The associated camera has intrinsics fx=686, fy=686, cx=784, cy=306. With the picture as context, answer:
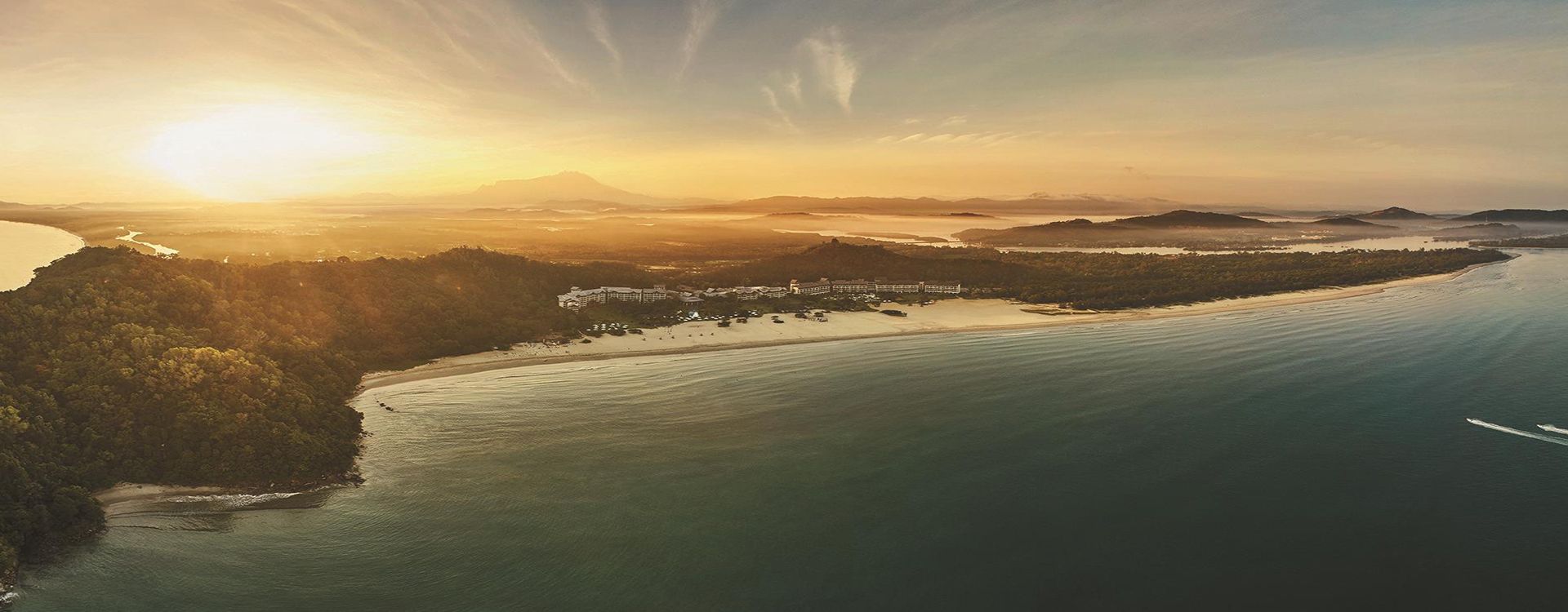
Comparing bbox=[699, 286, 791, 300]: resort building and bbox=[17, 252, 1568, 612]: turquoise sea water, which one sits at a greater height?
bbox=[699, 286, 791, 300]: resort building

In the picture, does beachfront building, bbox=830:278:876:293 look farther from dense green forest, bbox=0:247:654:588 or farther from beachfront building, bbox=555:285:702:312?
dense green forest, bbox=0:247:654:588

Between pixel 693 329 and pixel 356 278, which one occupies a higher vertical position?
pixel 356 278

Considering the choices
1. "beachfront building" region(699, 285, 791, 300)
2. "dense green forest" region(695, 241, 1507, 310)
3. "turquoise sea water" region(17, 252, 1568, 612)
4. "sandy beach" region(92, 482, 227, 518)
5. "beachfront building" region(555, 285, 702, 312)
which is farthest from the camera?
"dense green forest" region(695, 241, 1507, 310)

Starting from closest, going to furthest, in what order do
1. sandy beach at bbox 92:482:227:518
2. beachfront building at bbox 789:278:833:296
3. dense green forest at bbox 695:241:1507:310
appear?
1. sandy beach at bbox 92:482:227:518
2. dense green forest at bbox 695:241:1507:310
3. beachfront building at bbox 789:278:833:296

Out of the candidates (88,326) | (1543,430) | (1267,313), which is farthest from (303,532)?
(1267,313)

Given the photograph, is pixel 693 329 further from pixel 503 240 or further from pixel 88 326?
pixel 503 240

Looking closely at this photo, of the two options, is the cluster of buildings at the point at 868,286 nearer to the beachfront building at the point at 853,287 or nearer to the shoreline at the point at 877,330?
the beachfront building at the point at 853,287

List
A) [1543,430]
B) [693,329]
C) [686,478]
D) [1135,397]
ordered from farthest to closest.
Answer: [693,329]
[1135,397]
[1543,430]
[686,478]

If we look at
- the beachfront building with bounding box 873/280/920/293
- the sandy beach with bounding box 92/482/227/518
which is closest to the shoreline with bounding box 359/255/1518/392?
the beachfront building with bounding box 873/280/920/293
